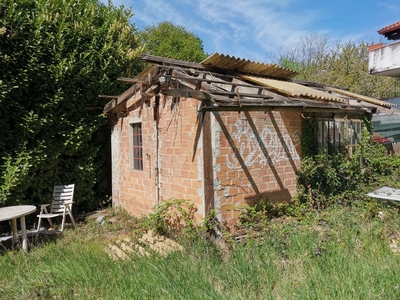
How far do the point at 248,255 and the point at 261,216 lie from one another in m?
1.86

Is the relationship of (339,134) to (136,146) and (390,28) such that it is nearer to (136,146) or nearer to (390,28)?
(136,146)

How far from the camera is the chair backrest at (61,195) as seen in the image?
25.0 ft

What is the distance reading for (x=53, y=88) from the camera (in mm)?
7488

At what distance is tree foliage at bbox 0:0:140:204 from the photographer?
689 centimetres

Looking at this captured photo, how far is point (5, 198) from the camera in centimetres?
674

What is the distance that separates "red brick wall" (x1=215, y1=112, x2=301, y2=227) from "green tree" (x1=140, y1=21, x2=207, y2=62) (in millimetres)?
16433

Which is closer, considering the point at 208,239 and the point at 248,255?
the point at 248,255

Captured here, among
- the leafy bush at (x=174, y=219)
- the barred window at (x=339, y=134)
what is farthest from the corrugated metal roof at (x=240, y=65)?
the leafy bush at (x=174, y=219)

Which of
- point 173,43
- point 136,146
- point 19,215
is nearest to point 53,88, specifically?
point 136,146

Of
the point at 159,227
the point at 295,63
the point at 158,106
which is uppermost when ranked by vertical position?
the point at 295,63

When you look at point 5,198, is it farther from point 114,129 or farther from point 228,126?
point 228,126

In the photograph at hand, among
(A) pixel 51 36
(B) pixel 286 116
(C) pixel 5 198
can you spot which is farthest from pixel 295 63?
(C) pixel 5 198

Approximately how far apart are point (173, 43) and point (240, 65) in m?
16.7

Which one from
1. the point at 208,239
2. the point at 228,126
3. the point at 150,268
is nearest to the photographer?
the point at 150,268
